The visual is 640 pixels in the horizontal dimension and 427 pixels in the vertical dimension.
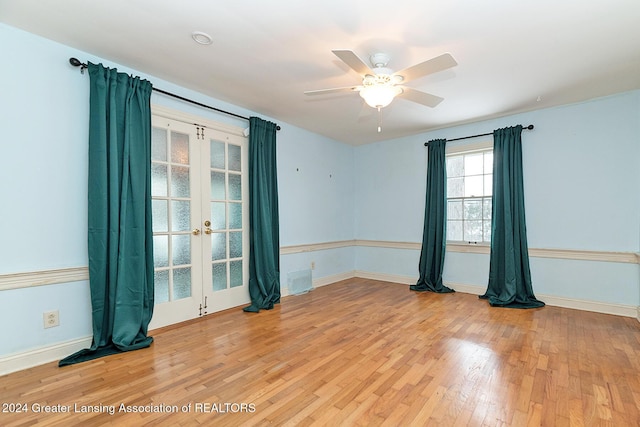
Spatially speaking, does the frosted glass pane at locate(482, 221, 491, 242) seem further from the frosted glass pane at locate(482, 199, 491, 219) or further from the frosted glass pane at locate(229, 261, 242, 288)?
the frosted glass pane at locate(229, 261, 242, 288)

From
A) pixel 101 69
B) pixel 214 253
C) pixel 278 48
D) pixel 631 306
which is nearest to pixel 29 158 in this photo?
pixel 101 69

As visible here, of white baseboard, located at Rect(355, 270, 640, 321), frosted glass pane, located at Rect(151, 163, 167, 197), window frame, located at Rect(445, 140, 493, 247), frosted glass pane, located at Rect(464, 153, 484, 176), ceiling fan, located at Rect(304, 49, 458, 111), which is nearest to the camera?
ceiling fan, located at Rect(304, 49, 458, 111)

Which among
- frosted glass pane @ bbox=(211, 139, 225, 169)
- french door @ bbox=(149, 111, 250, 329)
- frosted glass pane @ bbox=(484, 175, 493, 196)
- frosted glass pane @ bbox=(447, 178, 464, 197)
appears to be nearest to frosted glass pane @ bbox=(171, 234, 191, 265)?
french door @ bbox=(149, 111, 250, 329)

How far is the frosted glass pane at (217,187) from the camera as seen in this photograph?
3.75m

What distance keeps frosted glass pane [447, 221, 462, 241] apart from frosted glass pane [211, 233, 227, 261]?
11.6ft

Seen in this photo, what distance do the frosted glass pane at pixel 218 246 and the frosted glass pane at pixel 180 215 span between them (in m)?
0.37

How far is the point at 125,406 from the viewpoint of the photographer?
1945 millimetres

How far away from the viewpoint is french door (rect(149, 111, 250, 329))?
3.26 meters

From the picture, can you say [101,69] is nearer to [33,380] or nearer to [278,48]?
[278,48]

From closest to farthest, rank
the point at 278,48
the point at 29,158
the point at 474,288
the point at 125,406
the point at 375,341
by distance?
the point at 125,406
the point at 29,158
the point at 278,48
the point at 375,341
the point at 474,288

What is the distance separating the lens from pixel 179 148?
343 centimetres

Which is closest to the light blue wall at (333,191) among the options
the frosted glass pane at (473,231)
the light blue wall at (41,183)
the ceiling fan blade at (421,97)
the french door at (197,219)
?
the light blue wall at (41,183)

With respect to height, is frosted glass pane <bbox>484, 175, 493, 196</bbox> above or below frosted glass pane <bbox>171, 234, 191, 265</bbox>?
above

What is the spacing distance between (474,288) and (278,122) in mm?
3918
